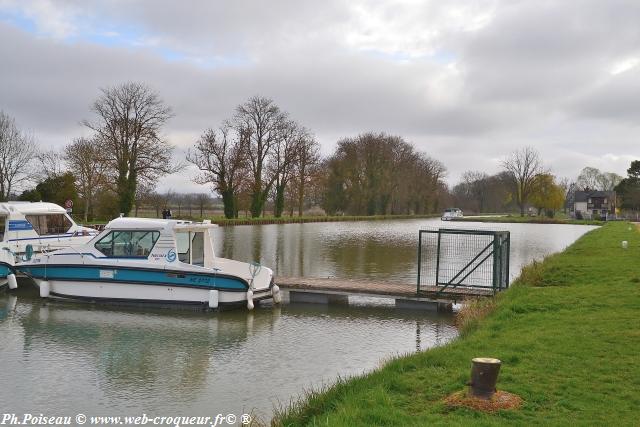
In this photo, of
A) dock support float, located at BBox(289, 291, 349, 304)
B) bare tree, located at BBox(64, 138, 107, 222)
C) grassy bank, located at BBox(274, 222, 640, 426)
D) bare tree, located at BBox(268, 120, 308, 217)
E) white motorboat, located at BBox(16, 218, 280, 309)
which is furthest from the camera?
bare tree, located at BBox(268, 120, 308, 217)

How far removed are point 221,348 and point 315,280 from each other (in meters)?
6.76

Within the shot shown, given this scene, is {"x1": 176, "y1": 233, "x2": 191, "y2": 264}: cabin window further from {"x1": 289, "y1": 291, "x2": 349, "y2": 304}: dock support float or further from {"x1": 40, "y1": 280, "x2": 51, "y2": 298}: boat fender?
{"x1": 40, "y1": 280, "x2": 51, "y2": 298}: boat fender

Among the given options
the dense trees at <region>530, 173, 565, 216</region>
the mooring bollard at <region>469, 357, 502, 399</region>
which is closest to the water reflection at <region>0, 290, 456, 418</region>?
the mooring bollard at <region>469, 357, 502, 399</region>

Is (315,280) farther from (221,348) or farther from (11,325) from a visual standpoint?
(11,325)

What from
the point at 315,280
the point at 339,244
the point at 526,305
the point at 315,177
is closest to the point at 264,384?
the point at 526,305

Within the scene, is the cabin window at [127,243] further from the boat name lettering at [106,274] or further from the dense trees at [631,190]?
the dense trees at [631,190]

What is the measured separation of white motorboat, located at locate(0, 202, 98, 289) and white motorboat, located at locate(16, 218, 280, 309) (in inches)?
122

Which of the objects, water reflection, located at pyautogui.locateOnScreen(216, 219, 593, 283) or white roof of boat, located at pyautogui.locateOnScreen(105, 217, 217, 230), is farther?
water reflection, located at pyautogui.locateOnScreen(216, 219, 593, 283)

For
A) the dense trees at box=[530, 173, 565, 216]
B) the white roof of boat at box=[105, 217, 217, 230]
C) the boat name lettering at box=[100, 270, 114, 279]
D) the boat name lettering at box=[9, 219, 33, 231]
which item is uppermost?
the dense trees at box=[530, 173, 565, 216]

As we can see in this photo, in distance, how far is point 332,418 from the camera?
238 inches

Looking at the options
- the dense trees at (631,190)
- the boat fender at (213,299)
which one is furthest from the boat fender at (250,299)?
the dense trees at (631,190)

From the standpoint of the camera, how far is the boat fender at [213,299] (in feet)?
50.4

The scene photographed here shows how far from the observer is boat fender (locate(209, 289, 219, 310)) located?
50.4 ft

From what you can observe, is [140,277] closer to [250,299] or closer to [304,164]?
[250,299]
